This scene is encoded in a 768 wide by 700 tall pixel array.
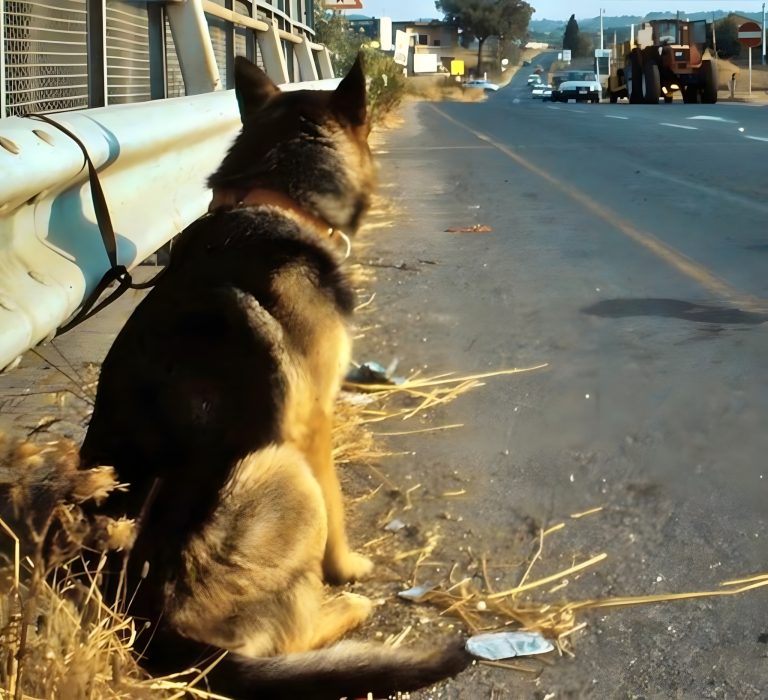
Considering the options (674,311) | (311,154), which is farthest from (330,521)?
(674,311)

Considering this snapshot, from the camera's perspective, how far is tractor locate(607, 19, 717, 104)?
39.2 m

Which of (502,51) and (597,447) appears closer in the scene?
(597,447)

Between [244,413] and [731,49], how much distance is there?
92768 mm

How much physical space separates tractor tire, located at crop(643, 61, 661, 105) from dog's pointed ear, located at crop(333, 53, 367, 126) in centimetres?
3750

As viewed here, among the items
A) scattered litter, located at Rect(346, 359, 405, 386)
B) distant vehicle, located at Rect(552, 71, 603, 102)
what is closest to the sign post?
distant vehicle, located at Rect(552, 71, 603, 102)

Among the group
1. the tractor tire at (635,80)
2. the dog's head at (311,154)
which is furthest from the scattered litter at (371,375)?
the tractor tire at (635,80)

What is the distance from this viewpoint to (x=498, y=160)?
49.6ft

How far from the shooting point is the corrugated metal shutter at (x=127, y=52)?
18.8 feet

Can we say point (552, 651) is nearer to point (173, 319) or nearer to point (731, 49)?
point (173, 319)

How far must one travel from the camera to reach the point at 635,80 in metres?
41.1

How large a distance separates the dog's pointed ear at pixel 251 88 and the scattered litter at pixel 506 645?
82.6 inches

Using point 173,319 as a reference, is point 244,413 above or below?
below

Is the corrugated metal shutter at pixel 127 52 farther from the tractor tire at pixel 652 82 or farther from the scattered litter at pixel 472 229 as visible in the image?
the tractor tire at pixel 652 82

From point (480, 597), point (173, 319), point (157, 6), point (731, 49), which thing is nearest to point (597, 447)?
point (480, 597)
